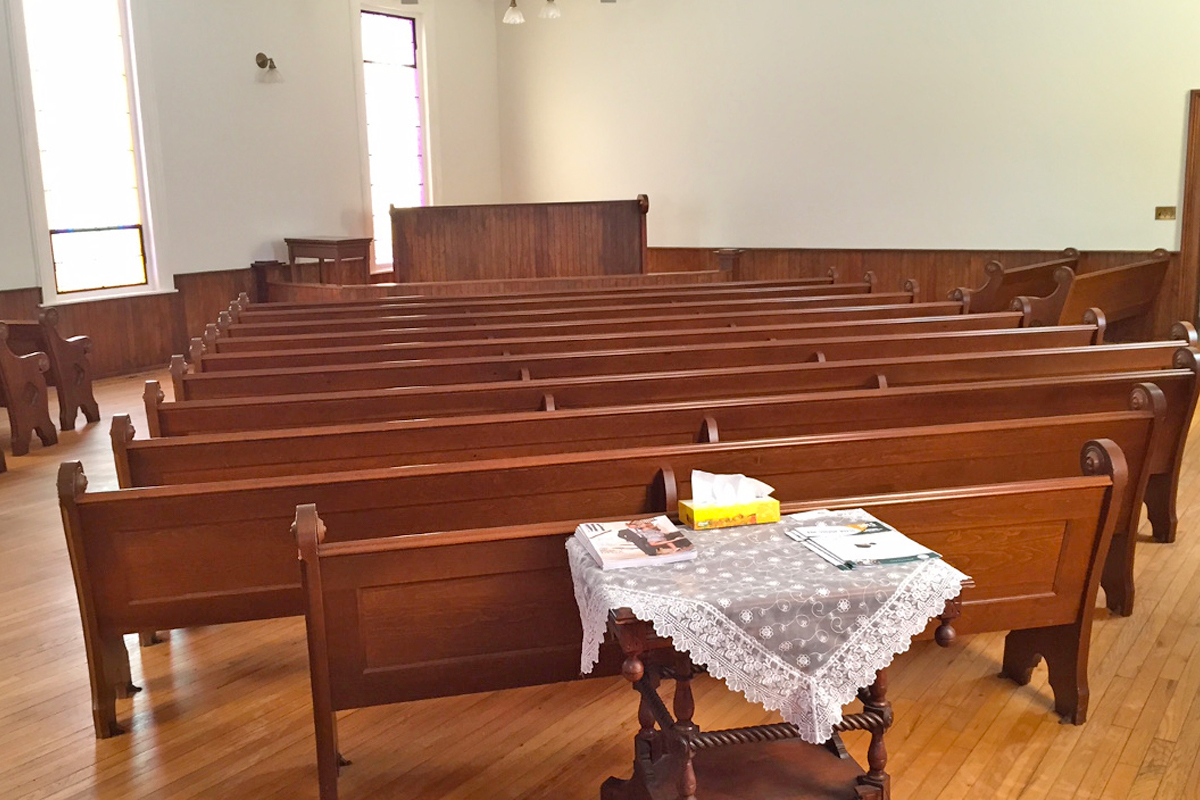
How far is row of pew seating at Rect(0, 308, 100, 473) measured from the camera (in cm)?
590

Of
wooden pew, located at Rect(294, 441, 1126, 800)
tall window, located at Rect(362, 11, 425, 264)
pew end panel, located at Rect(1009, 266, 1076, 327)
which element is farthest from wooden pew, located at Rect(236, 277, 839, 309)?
wooden pew, located at Rect(294, 441, 1126, 800)

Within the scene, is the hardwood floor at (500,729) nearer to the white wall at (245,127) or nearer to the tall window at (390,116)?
the white wall at (245,127)

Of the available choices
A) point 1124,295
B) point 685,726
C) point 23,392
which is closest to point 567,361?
point 685,726

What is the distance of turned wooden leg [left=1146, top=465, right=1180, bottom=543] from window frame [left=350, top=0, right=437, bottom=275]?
26.3ft

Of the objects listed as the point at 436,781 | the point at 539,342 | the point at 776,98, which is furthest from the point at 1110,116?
the point at 436,781

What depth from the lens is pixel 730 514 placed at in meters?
2.20

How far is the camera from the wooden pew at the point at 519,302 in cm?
611

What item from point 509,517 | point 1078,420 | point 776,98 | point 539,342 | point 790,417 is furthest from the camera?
point 776,98

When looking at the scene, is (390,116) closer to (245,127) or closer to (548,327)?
(245,127)

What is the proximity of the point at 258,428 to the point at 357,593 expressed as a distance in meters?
1.49

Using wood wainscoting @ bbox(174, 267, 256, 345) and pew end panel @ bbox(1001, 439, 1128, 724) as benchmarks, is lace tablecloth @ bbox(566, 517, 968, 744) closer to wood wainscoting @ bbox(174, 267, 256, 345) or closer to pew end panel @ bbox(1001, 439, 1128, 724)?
pew end panel @ bbox(1001, 439, 1128, 724)

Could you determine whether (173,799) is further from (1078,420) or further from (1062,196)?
→ (1062,196)

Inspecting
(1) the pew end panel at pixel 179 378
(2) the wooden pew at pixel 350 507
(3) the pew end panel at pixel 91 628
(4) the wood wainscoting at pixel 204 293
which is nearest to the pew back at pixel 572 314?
(1) the pew end panel at pixel 179 378

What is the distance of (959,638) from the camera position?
3.12 metres
